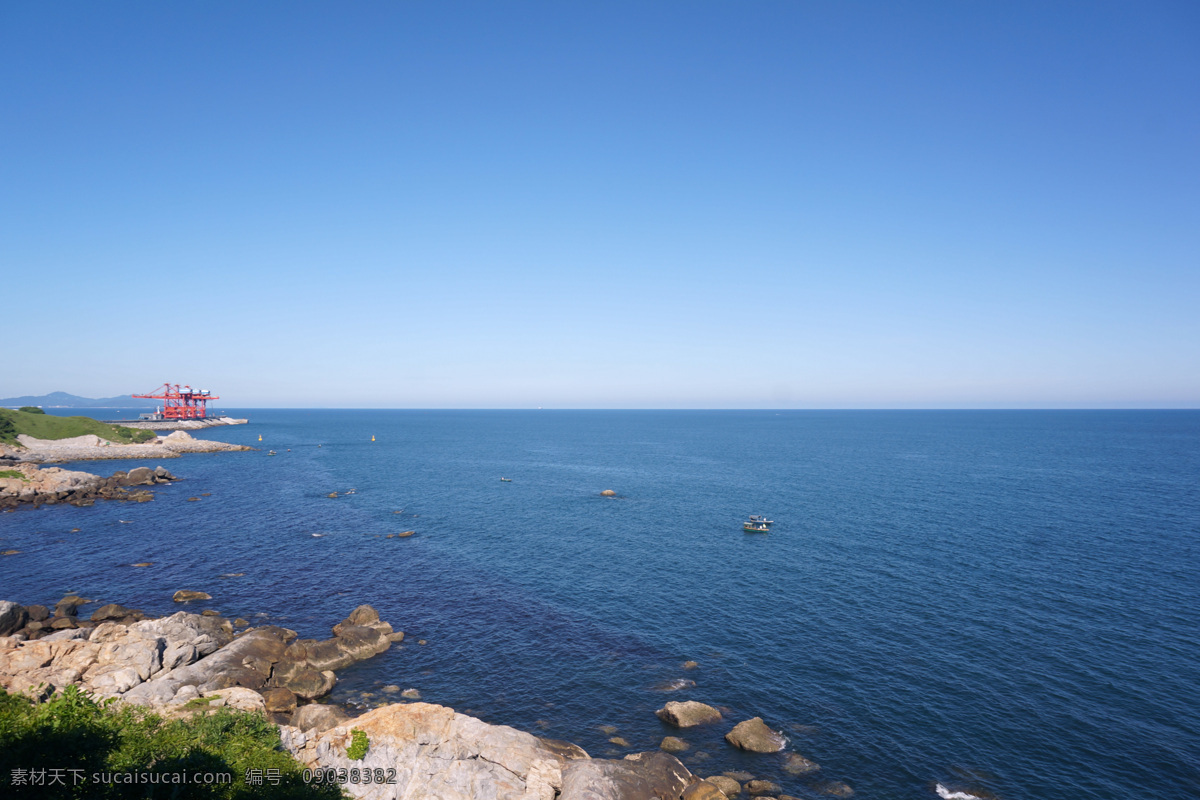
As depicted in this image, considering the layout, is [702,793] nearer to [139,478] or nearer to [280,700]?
[280,700]

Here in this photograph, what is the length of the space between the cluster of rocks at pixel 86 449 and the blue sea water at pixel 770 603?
6598 centimetres

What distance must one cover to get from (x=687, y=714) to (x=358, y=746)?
21.6 m

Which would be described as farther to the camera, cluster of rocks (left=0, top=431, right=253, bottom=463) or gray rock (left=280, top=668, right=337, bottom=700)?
cluster of rocks (left=0, top=431, right=253, bottom=463)

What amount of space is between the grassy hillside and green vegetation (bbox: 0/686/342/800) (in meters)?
183

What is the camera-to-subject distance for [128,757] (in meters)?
23.6

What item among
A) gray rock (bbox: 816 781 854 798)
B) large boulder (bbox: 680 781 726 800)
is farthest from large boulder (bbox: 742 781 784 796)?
gray rock (bbox: 816 781 854 798)

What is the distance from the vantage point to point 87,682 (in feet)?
130

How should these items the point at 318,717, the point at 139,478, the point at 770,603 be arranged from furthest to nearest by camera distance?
the point at 139,478
the point at 770,603
the point at 318,717

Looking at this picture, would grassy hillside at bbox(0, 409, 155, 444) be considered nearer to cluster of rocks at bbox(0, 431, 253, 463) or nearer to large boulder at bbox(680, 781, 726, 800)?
cluster of rocks at bbox(0, 431, 253, 463)

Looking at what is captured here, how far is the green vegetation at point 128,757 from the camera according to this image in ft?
69.9

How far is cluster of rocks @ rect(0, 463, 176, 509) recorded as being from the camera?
104188mm

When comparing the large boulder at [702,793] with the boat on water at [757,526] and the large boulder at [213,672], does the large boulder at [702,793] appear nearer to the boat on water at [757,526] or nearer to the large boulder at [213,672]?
the large boulder at [213,672]

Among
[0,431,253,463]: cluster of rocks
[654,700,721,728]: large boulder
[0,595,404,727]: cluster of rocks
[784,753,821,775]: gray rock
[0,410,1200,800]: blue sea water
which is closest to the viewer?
[784,753,821,775]: gray rock

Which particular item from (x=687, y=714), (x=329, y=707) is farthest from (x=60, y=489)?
(x=687, y=714)
